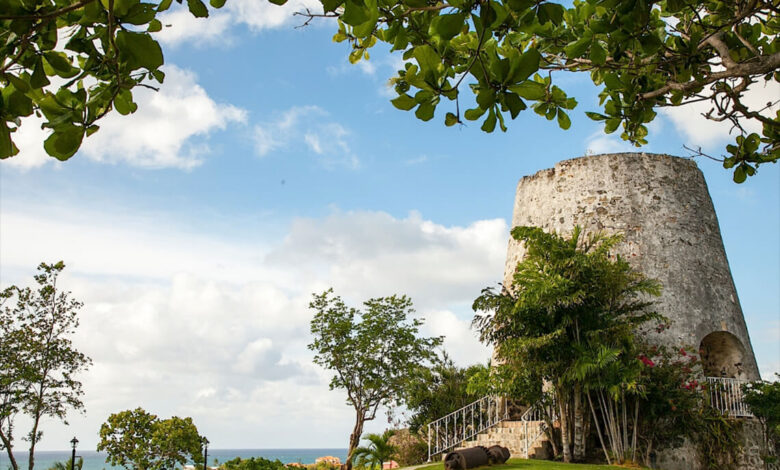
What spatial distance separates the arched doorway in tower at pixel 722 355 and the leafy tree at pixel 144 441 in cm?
1263

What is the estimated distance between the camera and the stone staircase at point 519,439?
13.7 m

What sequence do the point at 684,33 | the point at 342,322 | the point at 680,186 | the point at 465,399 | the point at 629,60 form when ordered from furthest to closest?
the point at 342,322, the point at 465,399, the point at 680,186, the point at 684,33, the point at 629,60

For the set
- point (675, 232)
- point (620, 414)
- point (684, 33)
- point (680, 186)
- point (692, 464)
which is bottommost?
point (692, 464)

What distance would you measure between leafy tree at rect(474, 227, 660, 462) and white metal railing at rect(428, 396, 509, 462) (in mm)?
2447

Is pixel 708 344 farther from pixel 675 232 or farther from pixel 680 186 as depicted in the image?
pixel 680 186

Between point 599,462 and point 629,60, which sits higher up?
point 629,60

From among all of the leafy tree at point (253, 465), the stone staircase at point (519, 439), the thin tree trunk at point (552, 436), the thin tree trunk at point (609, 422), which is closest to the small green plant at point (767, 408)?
the thin tree trunk at point (609, 422)

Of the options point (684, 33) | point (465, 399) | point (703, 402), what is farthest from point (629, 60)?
point (465, 399)

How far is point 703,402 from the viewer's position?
→ 13523 mm

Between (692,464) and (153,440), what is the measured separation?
479 inches

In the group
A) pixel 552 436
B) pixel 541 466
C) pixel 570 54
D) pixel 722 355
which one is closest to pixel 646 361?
pixel 552 436

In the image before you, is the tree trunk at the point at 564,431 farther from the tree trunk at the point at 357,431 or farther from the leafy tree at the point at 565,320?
the tree trunk at the point at 357,431

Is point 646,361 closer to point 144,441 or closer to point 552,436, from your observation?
point 552,436

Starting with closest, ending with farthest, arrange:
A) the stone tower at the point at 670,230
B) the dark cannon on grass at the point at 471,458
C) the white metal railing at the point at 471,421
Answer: the dark cannon on grass at the point at 471,458, the stone tower at the point at 670,230, the white metal railing at the point at 471,421
